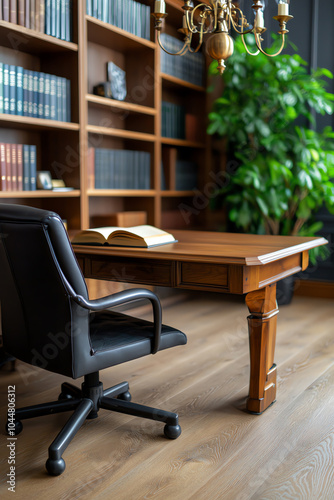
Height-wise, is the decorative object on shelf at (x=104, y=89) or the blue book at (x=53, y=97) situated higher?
the decorative object on shelf at (x=104, y=89)

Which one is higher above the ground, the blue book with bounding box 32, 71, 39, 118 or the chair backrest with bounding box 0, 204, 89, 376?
the blue book with bounding box 32, 71, 39, 118

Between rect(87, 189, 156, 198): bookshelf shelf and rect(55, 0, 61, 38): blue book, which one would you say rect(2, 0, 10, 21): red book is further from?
rect(87, 189, 156, 198): bookshelf shelf

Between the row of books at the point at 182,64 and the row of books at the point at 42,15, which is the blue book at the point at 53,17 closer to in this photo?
the row of books at the point at 42,15

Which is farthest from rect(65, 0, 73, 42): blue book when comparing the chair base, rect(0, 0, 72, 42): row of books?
the chair base

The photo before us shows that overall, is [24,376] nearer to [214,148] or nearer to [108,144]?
[108,144]

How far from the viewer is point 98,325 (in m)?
1.93

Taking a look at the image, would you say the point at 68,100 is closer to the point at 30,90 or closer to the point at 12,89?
the point at 30,90

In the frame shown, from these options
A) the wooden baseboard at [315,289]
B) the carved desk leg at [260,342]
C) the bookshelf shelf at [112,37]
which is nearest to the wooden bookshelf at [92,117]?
the bookshelf shelf at [112,37]

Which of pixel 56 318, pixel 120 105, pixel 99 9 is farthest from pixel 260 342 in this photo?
pixel 99 9

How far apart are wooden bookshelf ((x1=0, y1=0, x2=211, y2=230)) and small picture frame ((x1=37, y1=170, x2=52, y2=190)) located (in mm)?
66

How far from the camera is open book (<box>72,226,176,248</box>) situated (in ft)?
6.89

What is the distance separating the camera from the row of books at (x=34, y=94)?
2.80 m

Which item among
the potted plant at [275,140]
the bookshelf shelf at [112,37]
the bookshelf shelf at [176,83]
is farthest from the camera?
the bookshelf shelf at [176,83]

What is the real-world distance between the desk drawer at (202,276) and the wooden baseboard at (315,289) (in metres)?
2.79
